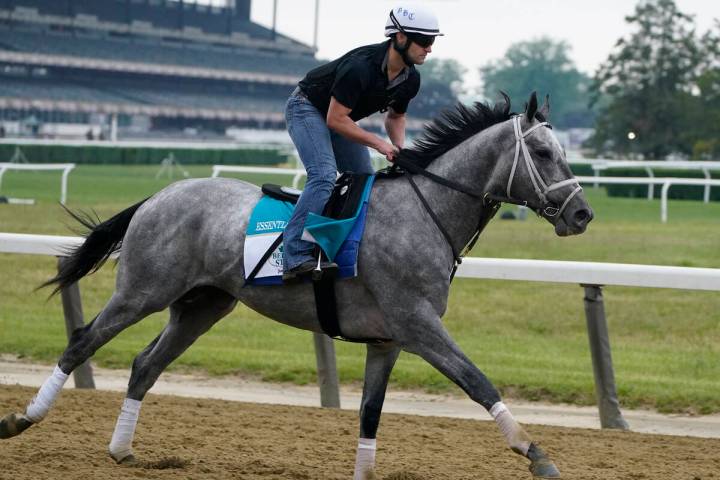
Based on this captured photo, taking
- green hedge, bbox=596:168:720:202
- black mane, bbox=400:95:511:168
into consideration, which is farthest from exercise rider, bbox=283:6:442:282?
green hedge, bbox=596:168:720:202

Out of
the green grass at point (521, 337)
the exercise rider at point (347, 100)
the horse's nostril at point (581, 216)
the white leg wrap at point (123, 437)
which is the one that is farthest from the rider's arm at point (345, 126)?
A: the green grass at point (521, 337)

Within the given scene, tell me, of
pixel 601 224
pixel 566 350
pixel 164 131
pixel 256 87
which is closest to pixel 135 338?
pixel 566 350

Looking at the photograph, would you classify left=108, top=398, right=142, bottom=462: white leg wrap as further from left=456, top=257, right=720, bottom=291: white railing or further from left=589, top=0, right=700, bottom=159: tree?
left=589, top=0, right=700, bottom=159: tree

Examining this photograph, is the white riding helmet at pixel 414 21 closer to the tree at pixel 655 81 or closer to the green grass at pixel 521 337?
the green grass at pixel 521 337

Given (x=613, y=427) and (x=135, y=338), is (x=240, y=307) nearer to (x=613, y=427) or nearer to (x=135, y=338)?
(x=135, y=338)

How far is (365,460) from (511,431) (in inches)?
30.8

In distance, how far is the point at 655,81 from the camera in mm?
41438

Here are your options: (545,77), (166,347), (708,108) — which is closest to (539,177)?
(166,347)

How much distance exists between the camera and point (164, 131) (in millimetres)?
59562

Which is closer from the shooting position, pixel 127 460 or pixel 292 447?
pixel 127 460

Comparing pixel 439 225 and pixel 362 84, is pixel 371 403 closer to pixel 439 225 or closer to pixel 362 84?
pixel 439 225

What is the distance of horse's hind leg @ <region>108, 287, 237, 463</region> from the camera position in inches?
219

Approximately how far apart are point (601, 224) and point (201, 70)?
44.3 meters

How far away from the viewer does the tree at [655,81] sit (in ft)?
133
